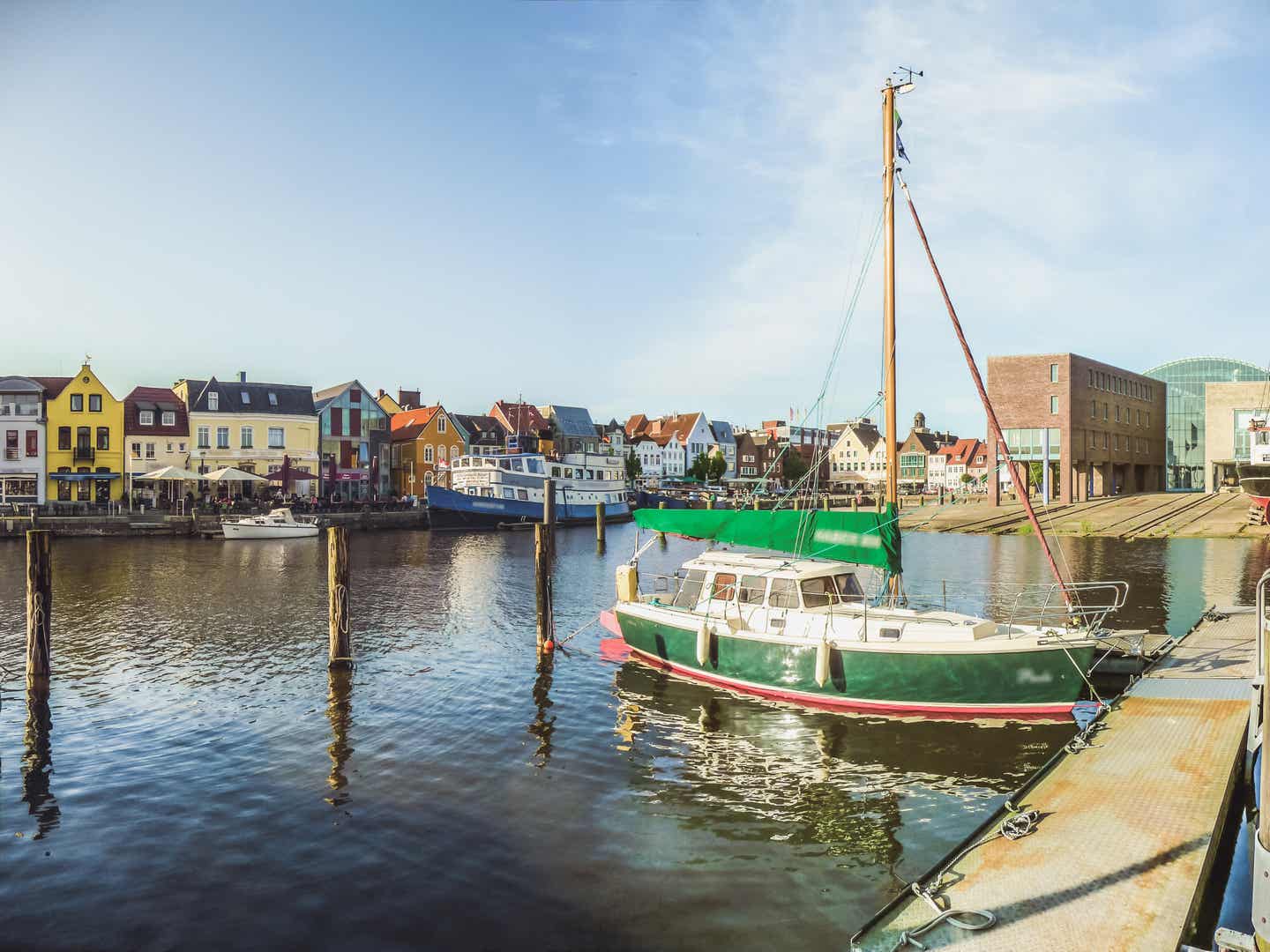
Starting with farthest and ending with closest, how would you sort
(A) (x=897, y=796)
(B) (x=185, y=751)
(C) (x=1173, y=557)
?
(C) (x=1173, y=557) → (B) (x=185, y=751) → (A) (x=897, y=796)

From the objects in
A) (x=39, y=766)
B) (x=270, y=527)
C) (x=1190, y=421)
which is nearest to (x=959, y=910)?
(x=39, y=766)

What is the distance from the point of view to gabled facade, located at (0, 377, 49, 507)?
204ft

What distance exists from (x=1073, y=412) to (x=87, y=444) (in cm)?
8379

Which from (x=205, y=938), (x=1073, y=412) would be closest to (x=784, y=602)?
(x=205, y=938)

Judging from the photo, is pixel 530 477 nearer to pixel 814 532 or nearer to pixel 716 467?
pixel 814 532

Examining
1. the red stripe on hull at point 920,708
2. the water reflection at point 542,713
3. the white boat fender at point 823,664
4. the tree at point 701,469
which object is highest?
the tree at point 701,469

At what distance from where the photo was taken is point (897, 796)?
11844 millimetres

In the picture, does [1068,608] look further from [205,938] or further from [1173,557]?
[1173,557]

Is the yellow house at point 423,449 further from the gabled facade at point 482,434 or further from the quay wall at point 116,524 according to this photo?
the quay wall at point 116,524

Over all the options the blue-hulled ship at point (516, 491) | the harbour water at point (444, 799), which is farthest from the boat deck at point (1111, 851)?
the blue-hulled ship at point (516, 491)

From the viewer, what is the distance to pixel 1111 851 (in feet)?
26.5

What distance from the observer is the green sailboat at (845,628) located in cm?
1446

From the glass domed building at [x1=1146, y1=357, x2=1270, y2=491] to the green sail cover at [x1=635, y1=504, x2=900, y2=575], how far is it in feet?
310

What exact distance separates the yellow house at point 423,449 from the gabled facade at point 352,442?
2181 millimetres
